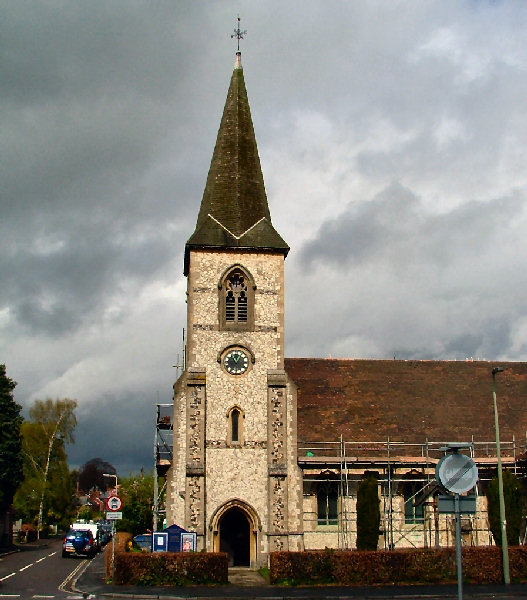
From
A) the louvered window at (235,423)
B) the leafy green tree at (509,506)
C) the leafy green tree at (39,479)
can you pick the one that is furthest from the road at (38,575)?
the leafy green tree at (39,479)

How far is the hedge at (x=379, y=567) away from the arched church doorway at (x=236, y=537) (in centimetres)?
688

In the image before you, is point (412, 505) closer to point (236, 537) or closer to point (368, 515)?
point (368, 515)

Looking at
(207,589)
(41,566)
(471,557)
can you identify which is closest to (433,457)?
(471,557)

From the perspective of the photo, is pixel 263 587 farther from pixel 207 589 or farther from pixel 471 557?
pixel 471 557

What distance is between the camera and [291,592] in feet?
79.2

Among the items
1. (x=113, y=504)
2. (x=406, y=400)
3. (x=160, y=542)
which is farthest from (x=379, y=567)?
(x=406, y=400)

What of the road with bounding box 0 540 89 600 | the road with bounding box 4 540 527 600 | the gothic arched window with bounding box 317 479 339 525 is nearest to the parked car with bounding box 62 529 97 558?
the road with bounding box 0 540 89 600

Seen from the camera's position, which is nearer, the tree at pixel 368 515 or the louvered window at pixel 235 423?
the tree at pixel 368 515

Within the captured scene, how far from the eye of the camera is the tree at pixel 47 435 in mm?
70562

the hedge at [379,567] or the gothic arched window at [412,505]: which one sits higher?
the gothic arched window at [412,505]

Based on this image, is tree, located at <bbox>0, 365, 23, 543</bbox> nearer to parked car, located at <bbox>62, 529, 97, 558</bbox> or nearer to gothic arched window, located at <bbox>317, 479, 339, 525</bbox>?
parked car, located at <bbox>62, 529, 97, 558</bbox>

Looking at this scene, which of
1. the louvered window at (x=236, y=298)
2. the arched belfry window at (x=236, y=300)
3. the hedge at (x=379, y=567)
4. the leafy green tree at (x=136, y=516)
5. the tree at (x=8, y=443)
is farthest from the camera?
the tree at (x=8, y=443)

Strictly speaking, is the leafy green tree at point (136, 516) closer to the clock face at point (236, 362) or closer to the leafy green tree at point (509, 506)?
the clock face at point (236, 362)

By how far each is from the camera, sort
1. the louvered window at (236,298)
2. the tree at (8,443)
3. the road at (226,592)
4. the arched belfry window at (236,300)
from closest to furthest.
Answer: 1. the road at (226,592)
2. the arched belfry window at (236,300)
3. the louvered window at (236,298)
4. the tree at (8,443)
